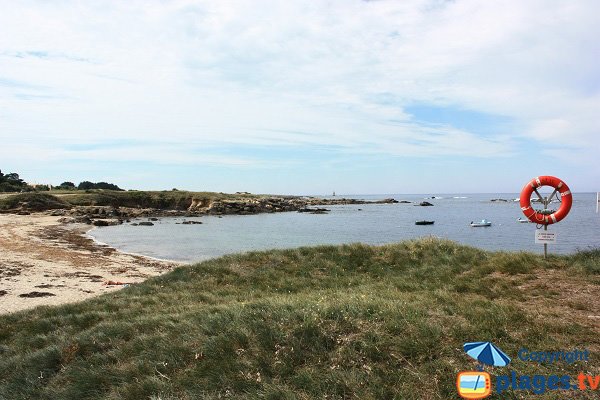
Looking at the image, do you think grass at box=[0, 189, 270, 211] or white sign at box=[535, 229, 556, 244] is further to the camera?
grass at box=[0, 189, 270, 211]

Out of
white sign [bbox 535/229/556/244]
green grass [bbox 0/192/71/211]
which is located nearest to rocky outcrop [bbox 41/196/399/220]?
green grass [bbox 0/192/71/211]

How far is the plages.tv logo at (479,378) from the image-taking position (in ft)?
11.5

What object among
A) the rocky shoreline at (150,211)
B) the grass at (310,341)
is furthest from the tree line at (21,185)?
the grass at (310,341)

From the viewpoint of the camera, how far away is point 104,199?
243ft

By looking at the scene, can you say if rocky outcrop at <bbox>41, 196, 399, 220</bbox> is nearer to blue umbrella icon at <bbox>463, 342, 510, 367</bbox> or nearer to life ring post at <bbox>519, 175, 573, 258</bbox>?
life ring post at <bbox>519, 175, 573, 258</bbox>

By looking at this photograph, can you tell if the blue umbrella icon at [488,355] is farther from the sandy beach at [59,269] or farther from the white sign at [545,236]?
the sandy beach at [59,269]

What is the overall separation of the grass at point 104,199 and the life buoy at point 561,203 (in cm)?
6626

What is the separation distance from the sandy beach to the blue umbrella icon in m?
12.4

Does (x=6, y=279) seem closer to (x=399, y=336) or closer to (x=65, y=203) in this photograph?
(x=399, y=336)

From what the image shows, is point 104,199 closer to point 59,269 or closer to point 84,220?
point 84,220

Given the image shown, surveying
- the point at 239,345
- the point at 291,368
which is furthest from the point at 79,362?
the point at 291,368

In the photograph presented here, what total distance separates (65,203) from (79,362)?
69821 millimetres

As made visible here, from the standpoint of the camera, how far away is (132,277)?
1870 cm

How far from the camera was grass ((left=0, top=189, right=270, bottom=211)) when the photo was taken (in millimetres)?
60375
